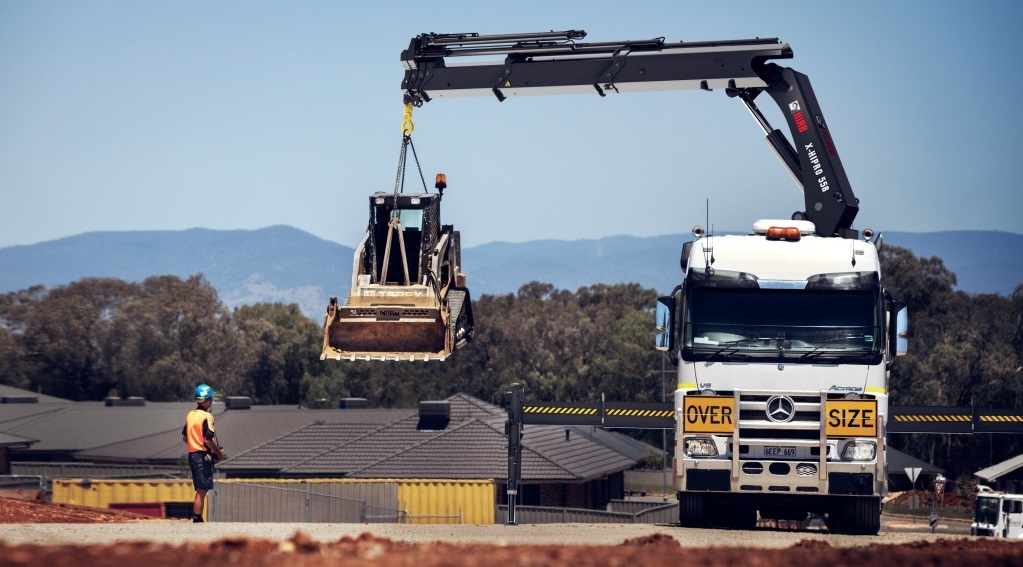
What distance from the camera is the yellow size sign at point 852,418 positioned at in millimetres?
Result: 17922

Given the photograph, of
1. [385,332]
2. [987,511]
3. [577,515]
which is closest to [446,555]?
[385,332]

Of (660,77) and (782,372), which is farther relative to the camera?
(660,77)

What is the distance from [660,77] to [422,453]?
29137 mm

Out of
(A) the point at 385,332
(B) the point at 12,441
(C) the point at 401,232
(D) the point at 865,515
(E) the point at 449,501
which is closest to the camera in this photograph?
(D) the point at 865,515

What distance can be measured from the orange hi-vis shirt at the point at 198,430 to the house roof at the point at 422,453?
31336mm

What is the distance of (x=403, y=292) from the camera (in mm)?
23359

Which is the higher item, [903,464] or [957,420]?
[957,420]

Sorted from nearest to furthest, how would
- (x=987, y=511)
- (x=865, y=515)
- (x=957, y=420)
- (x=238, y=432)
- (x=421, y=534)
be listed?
1. (x=421, y=534)
2. (x=865, y=515)
3. (x=957, y=420)
4. (x=987, y=511)
5. (x=238, y=432)

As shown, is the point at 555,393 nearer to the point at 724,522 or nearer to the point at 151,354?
the point at 151,354

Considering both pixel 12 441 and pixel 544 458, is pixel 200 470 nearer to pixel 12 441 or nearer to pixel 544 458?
pixel 544 458

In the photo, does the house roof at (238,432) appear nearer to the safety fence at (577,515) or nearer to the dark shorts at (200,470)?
the safety fence at (577,515)

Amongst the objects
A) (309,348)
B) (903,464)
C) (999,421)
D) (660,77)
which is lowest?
(903,464)

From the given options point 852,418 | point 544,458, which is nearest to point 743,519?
point 852,418

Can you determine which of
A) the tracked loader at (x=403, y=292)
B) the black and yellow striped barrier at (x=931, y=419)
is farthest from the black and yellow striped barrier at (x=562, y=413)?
the tracked loader at (x=403, y=292)
